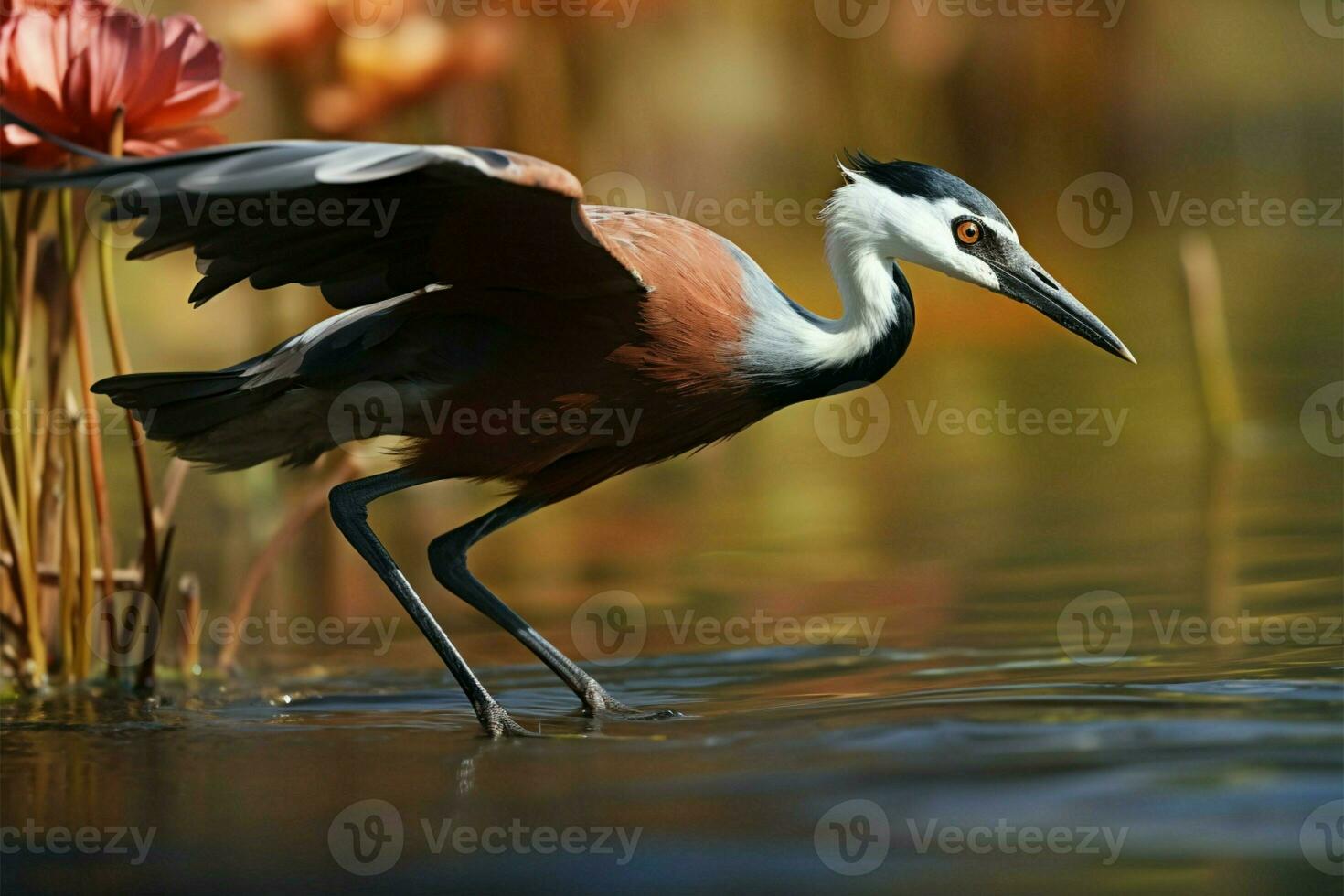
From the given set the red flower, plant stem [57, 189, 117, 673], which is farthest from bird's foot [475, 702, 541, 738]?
the red flower

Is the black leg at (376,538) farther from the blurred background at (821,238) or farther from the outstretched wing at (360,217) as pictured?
the outstretched wing at (360,217)

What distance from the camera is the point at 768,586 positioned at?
17.7ft

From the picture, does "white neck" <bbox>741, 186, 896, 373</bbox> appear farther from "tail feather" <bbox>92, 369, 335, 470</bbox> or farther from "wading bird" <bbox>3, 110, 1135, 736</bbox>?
"tail feather" <bbox>92, 369, 335, 470</bbox>

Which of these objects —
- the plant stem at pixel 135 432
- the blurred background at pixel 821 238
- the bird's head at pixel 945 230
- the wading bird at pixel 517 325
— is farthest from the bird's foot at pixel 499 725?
the bird's head at pixel 945 230

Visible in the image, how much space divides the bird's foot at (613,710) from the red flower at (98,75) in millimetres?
1737

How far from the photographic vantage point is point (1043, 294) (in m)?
4.39

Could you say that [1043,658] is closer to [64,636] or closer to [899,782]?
[899,782]

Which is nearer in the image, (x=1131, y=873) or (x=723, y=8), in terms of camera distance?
(x=1131, y=873)

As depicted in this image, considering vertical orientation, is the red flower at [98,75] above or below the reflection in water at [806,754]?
above

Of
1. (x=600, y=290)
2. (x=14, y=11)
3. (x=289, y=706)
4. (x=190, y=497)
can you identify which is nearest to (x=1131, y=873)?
(x=600, y=290)

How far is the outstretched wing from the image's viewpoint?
121 inches

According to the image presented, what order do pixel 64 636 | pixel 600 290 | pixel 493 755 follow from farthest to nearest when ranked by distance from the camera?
pixel 64 636
pixel 600 290
pixel 493 755

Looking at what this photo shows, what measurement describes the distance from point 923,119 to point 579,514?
4205mm

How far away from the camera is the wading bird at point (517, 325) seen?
354cm
